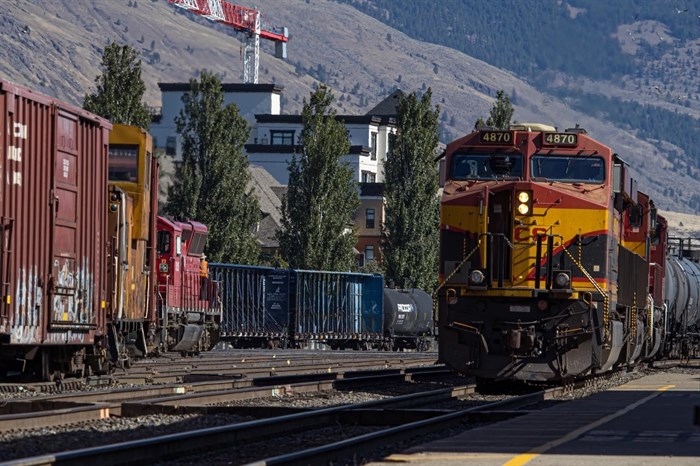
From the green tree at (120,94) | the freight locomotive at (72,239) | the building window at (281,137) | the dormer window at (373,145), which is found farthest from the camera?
the building window at (281,137)

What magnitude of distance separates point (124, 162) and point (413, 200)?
166 ft

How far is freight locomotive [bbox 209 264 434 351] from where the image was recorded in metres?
56.5

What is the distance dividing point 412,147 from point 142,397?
189 ft

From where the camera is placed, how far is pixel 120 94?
60.8 meters

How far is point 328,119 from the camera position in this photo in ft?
246

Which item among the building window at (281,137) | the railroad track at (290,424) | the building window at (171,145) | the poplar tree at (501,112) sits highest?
the building window at (281,137)

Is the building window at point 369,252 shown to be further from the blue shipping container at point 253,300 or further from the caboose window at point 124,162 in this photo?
the caboose window at point 124,162

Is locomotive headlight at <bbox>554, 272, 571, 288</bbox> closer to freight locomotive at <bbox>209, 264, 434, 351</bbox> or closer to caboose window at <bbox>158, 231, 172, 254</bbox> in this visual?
caboose window at <bbox>158, 231, 172, 254</bbox>

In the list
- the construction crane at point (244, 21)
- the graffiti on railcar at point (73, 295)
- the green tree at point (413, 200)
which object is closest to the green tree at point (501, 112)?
the green tree at point (413, 200)

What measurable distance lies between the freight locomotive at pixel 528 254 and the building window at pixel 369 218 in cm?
8565

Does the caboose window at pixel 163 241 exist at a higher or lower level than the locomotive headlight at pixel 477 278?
higher

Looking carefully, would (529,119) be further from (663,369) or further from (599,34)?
(663,369)

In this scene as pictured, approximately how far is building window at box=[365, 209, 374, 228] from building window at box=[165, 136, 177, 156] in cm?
1803

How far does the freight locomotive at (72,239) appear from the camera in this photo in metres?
19.8
